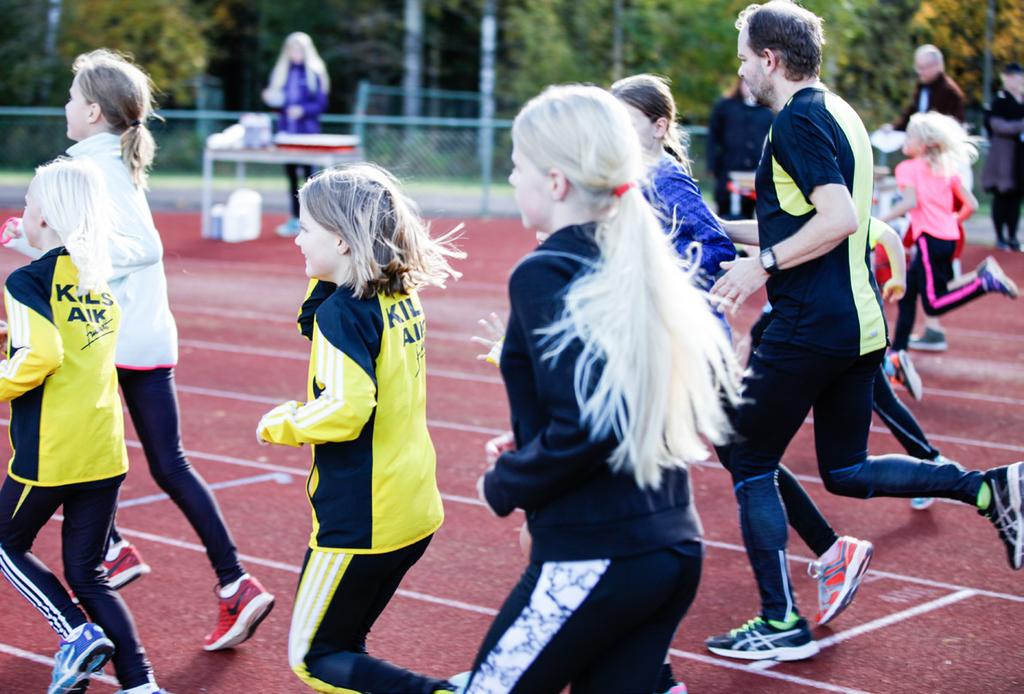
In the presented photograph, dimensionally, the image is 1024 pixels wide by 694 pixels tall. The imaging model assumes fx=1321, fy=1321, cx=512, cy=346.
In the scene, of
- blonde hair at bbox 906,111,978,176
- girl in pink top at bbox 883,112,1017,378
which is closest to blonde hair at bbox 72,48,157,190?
blonde hair at bbox 906,111,978,176

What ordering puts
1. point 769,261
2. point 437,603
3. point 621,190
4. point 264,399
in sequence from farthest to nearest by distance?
1. point 264,399
2. point 437,603
3. point 769,261
4. point 621,190

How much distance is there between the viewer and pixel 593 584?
2570 mm

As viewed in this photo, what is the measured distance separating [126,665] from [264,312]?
8.02 metres

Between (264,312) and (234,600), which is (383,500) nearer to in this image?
(234,600)

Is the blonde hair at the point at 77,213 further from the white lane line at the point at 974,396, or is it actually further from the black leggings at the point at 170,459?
the white lane line at the point at 974,396

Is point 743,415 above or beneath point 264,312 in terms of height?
above

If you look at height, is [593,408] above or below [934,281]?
above

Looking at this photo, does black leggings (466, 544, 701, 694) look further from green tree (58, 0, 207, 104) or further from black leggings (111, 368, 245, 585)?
green tree (58, 0, 207, 104)

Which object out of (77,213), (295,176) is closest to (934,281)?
(77,213)

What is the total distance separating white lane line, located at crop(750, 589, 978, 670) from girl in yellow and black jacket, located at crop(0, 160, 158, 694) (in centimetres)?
208

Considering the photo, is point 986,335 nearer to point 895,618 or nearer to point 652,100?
point 895,618

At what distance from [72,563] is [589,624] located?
1.86 metres

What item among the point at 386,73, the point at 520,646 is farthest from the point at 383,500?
the point at 386,73

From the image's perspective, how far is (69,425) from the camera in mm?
3725
